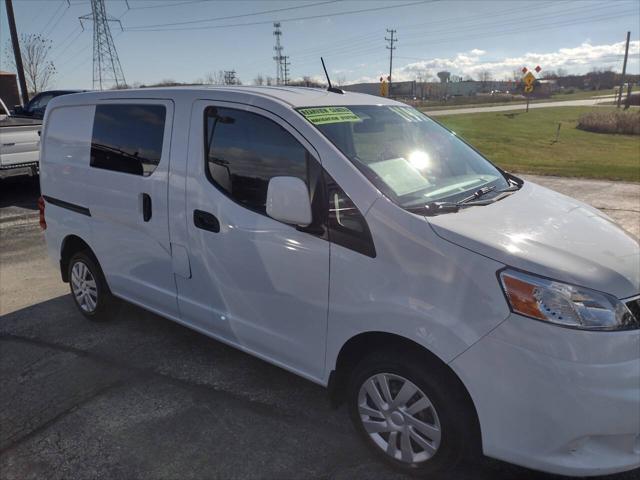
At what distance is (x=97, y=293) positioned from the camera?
432cm

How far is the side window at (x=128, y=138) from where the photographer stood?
3428mm

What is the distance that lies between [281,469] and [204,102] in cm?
217

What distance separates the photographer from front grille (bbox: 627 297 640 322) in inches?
81.9

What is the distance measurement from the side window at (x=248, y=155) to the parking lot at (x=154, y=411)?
1.31 meters

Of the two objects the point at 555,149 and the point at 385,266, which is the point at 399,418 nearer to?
the point at 385,266

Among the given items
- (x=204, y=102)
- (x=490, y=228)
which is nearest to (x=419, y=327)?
(x=490, y=228)

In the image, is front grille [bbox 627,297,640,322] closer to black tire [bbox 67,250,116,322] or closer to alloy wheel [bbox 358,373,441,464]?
alloy wheel [bbox 358,373,441,464]

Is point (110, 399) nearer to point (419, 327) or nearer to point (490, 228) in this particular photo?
point (419, 327)

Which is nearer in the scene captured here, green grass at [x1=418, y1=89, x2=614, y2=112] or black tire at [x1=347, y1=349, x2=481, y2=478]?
black tire at [x1=347, y1=349, x2=481, y2=478]

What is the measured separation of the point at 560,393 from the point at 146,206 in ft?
8.97

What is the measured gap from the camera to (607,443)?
2080 millimetres

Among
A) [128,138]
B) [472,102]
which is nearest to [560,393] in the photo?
[128,138]

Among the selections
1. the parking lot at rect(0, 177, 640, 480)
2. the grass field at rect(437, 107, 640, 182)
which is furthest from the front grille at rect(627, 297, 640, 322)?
the grass field at rect(437, 107, 640, 182)

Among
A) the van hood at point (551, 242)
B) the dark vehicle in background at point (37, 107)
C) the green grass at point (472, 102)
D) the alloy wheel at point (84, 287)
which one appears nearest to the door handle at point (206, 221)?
the van hood at point (551, 242)
